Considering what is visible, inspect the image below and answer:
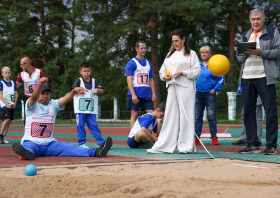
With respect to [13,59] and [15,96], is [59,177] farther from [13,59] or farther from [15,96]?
[13,59]

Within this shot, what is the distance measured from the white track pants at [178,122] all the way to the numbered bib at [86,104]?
66.7 inches

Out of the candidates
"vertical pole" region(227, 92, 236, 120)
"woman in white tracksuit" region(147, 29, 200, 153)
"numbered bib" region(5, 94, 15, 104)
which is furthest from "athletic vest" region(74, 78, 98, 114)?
"vertical pole" region(227, 92, 236, 120)

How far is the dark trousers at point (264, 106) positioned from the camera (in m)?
5.75

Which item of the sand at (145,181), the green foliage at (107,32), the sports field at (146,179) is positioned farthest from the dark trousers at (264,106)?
the green foliage at (107,32)

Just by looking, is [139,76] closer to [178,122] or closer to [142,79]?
[142,79]

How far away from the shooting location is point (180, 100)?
6.02 m

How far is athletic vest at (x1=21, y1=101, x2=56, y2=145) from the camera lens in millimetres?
5598

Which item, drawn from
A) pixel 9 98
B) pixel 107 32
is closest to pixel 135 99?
pixel 9 98

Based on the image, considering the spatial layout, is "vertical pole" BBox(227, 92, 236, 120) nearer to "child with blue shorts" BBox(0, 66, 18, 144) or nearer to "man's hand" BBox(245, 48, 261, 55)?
"child with blue shorts" BBox(0, 66, 18, 144)

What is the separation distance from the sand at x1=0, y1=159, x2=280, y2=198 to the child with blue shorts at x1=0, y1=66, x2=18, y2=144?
5260 mm

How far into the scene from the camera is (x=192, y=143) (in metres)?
5.98

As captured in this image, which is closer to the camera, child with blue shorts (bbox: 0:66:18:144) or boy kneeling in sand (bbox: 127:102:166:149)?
boy kneeling in sand (bbox: 127:102:166:149)

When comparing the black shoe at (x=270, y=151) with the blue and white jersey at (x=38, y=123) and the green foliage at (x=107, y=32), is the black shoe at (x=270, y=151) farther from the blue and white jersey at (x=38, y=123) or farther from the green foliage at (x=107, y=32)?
the green foliage at (x=107, y=32)

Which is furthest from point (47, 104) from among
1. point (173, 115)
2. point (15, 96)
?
point (15, 96)
